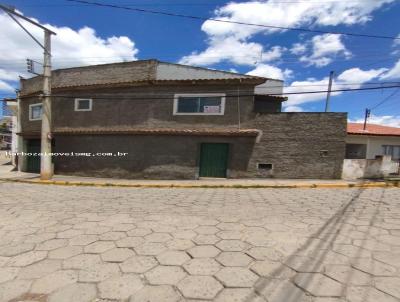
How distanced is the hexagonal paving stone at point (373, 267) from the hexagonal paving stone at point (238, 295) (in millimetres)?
1486

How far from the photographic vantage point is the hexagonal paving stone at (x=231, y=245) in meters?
3.44

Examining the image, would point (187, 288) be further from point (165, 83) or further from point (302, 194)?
point (165, 83)

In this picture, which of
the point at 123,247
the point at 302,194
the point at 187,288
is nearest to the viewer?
the point at 187,288

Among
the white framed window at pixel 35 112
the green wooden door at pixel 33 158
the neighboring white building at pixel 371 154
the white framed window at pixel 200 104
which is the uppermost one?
the white framed window at pixel 200 104

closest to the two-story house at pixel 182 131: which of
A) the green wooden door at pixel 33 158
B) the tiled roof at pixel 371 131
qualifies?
the green wooden door at pixel 33 158

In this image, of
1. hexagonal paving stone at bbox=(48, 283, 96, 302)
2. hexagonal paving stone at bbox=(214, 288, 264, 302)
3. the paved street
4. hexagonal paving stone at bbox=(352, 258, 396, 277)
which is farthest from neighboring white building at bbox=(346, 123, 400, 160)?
hexagonal paving stone at bbox=(48, 283, 96, 302)

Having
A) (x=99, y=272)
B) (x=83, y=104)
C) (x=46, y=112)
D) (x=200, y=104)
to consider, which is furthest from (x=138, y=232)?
(x=83, y=104)

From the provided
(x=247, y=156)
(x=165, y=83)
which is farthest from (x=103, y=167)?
(x=247, y=156)

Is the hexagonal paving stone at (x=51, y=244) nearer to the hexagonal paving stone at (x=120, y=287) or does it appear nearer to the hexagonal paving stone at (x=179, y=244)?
the hexagonal paving stone at (x=120, y=287)

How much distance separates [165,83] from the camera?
11602 millimetres

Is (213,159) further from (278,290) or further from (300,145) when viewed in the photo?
(278,290)

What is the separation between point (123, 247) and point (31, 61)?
1199cm

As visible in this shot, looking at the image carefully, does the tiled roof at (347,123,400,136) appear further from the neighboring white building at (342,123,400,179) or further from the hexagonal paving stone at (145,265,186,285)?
the hexagonal paving stone at (145,265,186,285)

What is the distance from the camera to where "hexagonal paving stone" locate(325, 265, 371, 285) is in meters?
2.61
